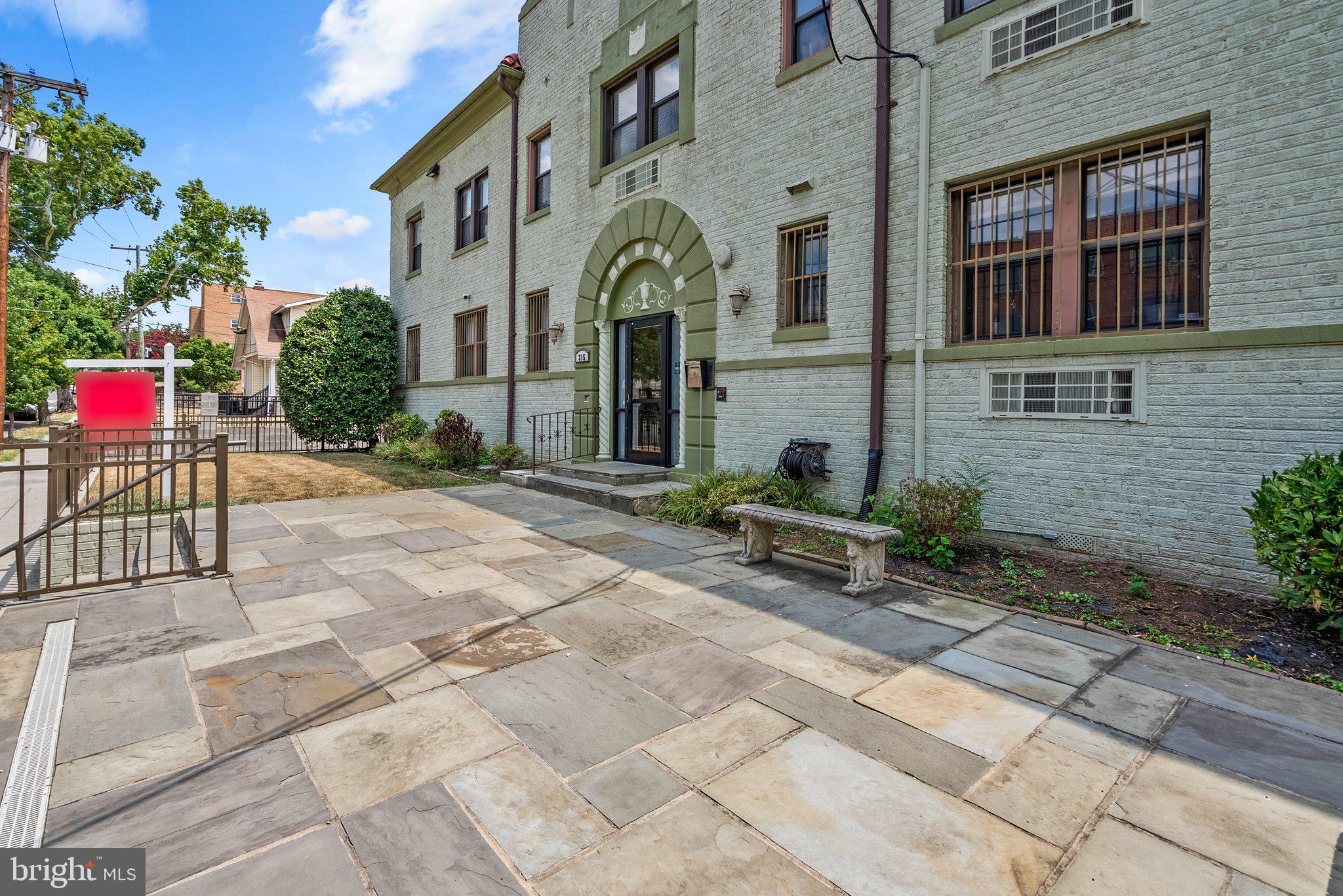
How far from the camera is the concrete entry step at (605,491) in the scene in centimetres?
841

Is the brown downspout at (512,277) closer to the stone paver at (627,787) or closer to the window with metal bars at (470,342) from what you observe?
the window with metal bars at (470,342)

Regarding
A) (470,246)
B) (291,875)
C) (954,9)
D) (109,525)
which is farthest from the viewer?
(470,246)

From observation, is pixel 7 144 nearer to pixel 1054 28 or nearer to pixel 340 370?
pixel 340 370

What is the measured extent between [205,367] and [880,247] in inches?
1579

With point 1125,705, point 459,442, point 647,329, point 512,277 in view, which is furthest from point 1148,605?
point 459,442

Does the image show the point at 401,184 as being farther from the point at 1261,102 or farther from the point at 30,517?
the point at 1261,102

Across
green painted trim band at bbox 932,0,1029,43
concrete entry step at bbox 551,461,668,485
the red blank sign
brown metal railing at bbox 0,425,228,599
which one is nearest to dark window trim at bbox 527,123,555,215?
concrete entry step at bbox 551,461,668,485

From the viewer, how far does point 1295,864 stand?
2.10 meters

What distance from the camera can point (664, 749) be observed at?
9.09 feet

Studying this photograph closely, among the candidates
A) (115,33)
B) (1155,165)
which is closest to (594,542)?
(1155,165)

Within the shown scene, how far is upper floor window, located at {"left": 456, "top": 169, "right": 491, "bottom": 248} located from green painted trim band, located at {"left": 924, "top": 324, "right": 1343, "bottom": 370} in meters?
11.2

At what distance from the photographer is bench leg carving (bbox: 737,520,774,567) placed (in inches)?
237

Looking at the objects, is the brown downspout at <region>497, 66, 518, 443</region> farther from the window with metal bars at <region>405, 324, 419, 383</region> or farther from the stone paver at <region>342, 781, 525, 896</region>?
the stone paver at <region>342, 781, 525, 896</region>

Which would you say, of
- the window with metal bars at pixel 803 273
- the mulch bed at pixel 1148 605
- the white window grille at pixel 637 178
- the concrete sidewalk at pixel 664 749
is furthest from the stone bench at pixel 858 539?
the white window grille at pixel 637 178
